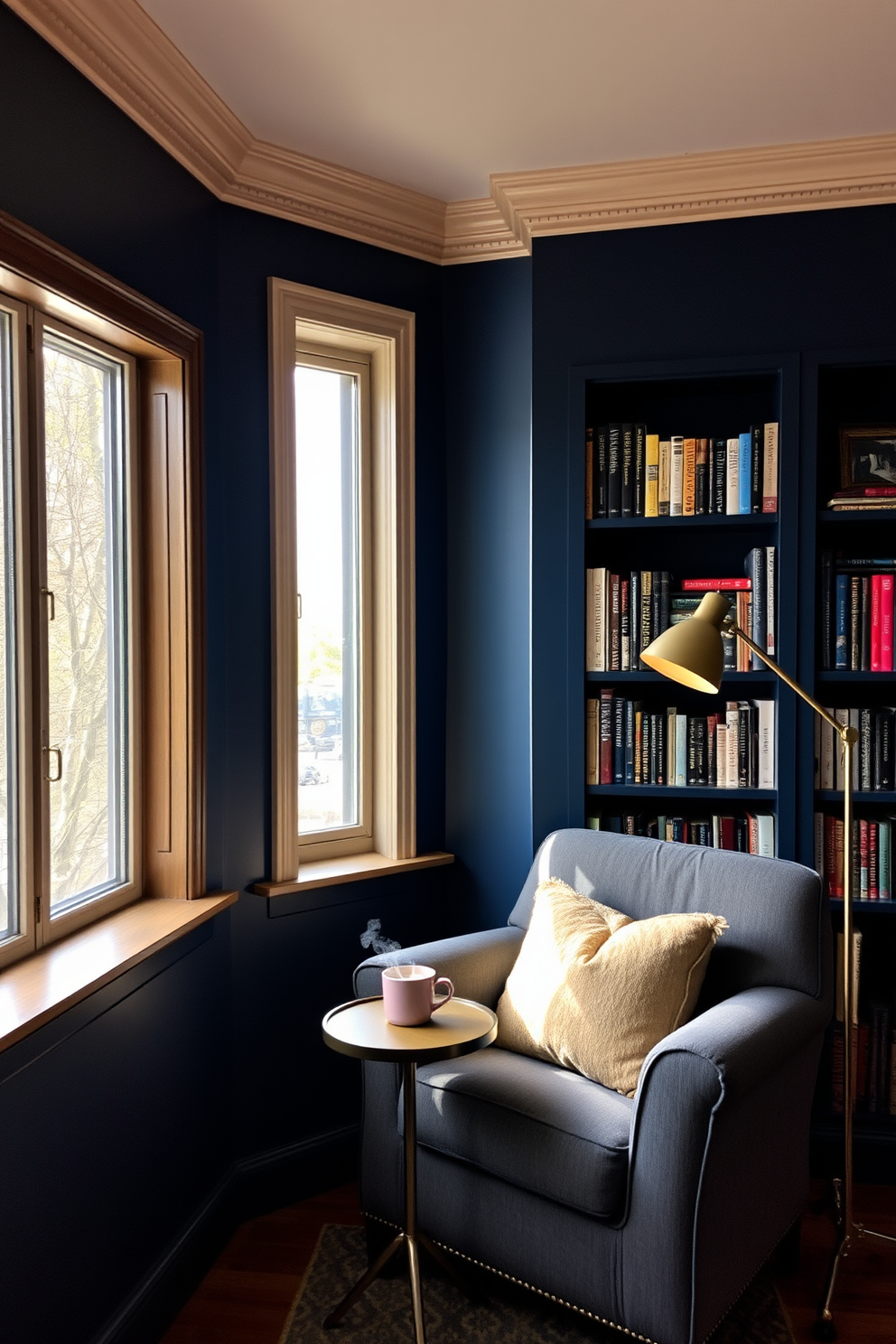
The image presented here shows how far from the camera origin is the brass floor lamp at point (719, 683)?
2.16 meters

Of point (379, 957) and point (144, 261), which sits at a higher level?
point (144, 261)

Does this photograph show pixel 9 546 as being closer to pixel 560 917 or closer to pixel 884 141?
pixel 560 917

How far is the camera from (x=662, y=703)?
10.1ft

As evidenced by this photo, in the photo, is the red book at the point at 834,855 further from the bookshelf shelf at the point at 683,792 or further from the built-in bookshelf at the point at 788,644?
the bookshelf shelf at the point at 683,792

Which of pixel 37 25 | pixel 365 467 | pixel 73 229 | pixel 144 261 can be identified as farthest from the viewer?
pixel 365 467

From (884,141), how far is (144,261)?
1.85 metres

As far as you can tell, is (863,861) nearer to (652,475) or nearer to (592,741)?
(592,741)

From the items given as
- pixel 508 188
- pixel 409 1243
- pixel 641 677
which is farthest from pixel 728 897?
pixel 508 188

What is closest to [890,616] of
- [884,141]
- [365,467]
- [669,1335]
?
[884,141]

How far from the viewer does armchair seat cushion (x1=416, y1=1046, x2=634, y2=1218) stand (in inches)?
75.5

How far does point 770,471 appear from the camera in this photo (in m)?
2.78

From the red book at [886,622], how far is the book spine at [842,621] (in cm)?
9

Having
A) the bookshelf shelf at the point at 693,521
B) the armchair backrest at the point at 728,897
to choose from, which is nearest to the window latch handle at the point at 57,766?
the armchair backrest at the point at 728,897

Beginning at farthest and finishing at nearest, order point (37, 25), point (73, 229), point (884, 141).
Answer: point (884, 141), point (73, 229), point (37, 25)
